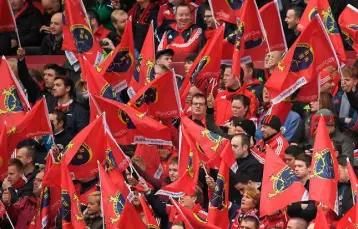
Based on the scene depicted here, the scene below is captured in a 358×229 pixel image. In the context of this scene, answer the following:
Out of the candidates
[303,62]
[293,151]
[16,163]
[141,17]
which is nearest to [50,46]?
[141,17]

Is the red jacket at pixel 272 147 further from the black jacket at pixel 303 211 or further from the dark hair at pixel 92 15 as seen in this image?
the dark hair at pixel 92 15

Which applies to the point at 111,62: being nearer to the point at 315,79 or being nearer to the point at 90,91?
the point at 90,91

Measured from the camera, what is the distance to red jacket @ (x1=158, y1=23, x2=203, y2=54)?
19.9 meters

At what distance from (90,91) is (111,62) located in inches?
40.5

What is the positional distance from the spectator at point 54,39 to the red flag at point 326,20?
11.4ft

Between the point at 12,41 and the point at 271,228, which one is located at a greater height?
the point at 271,228

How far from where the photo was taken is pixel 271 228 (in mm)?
15367

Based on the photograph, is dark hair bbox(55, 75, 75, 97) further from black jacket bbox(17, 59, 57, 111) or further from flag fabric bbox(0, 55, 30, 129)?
flag fabric bbox(0, 55, 30, 129)

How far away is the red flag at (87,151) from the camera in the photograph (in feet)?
54.9

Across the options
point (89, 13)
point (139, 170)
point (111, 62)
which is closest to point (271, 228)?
point (139, 170)

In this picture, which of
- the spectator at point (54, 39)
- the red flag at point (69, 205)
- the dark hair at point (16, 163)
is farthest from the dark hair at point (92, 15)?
the red flag at point (69, 205)

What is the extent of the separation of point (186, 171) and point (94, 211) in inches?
40.2

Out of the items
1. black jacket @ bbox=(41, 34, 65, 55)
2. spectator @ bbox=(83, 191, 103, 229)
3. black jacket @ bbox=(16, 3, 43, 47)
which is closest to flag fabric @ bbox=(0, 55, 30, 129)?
spectator @ bbox=(83, 191, 103, 229)

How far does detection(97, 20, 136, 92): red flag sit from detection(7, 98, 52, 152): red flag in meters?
1.32
